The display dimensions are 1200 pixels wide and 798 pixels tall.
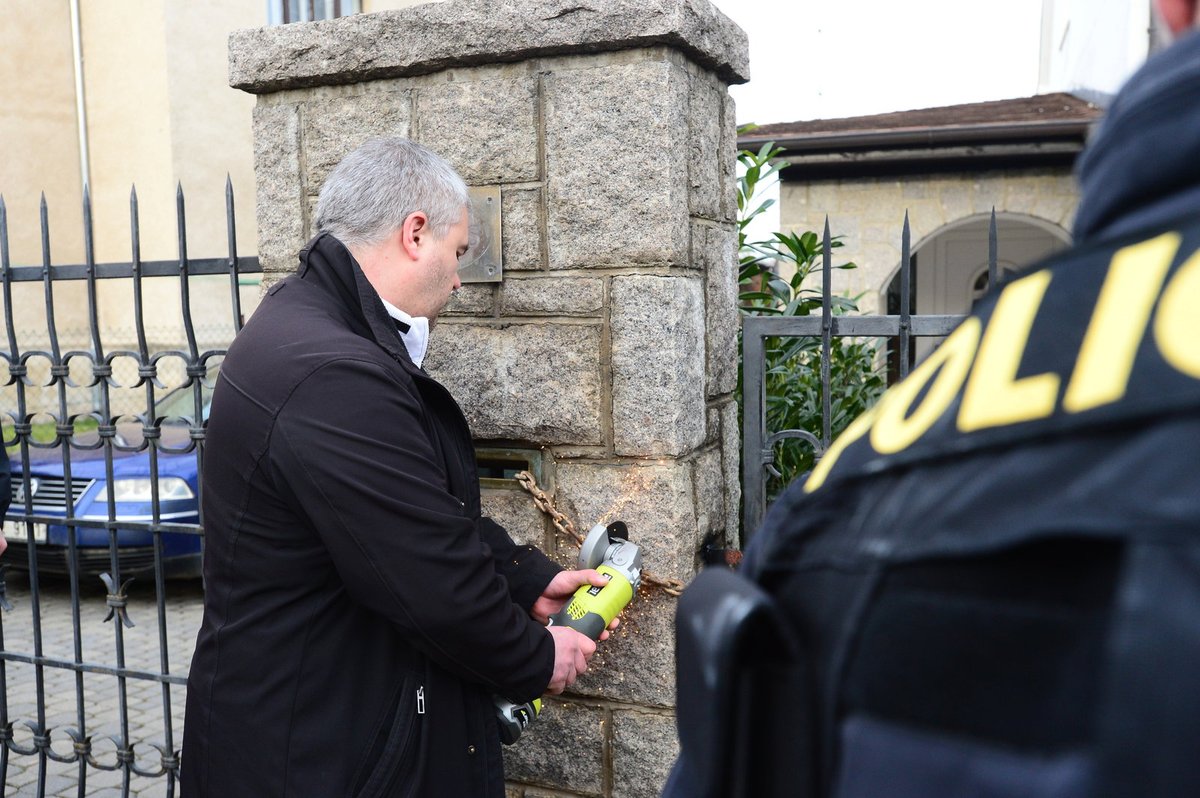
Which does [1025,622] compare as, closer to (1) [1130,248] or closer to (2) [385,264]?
(1) [1130,248]

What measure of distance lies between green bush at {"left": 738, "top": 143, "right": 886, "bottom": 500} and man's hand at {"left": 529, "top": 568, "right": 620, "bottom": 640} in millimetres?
1067

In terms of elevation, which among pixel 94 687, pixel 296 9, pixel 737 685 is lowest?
pixel 94 687

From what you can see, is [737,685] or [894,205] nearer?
[737,685]

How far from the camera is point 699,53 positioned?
2.48 m

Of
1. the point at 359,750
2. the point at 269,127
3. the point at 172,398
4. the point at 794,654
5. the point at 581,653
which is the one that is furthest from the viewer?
the point at 172,398

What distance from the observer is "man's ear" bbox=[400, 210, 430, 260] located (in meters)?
2.17

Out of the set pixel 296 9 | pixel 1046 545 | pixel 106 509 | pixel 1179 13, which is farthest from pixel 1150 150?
pixel 296 9

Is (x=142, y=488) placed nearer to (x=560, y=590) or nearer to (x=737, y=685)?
(x=560, y=590)

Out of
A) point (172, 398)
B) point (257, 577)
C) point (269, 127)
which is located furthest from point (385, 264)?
point (172, 398)

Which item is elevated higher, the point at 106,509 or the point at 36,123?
the point at 36,123

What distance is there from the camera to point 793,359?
359 centimetres

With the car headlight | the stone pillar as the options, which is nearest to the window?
the car headlight

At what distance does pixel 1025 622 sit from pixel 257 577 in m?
1.57

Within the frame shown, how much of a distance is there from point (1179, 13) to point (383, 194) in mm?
1652
